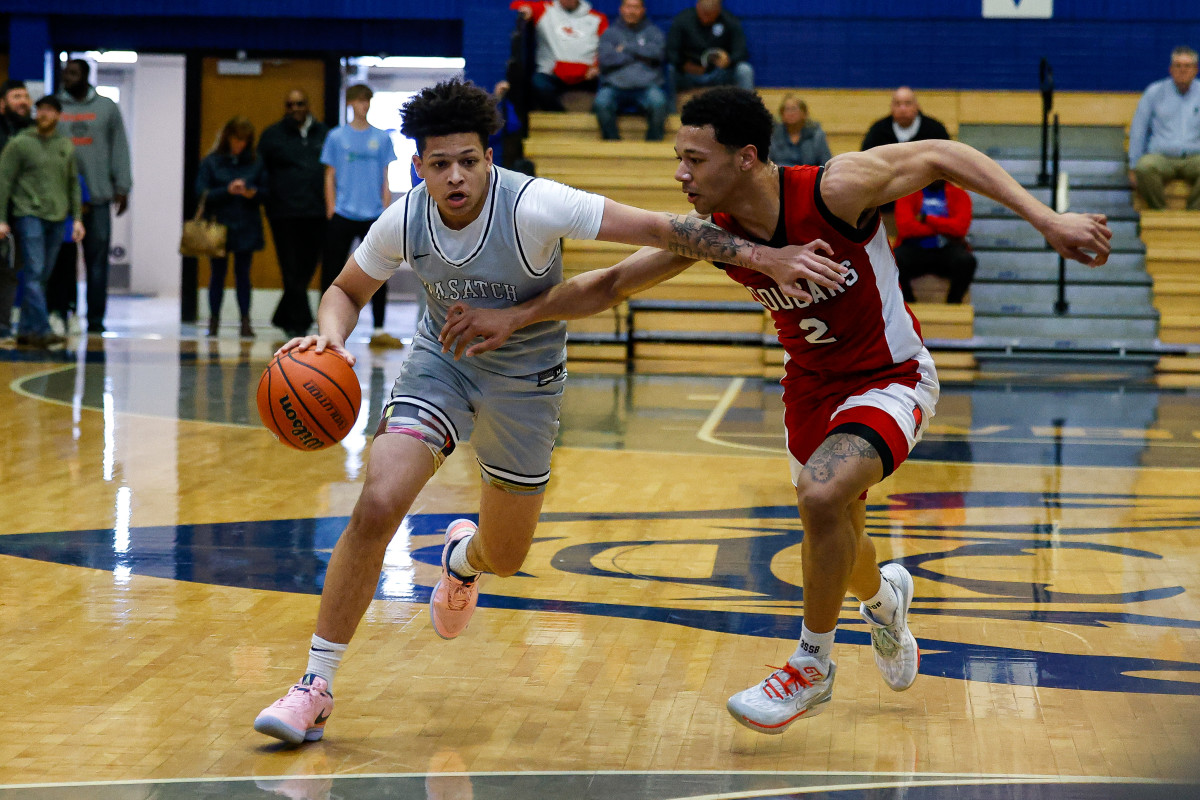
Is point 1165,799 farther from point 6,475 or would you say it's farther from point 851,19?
point 851,19

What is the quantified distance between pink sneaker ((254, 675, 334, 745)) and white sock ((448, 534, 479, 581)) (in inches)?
29.5

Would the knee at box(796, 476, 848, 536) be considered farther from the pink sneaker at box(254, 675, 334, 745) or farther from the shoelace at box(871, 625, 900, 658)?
the pink sneaker at box(254, 675, 334, 745)

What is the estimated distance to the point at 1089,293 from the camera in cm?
1254

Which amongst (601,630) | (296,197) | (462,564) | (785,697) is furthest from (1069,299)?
(785,697)

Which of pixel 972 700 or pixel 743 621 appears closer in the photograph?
pixel 972 700

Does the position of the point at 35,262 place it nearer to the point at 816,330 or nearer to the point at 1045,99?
the point at 1045,99

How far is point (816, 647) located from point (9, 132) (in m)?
10.6

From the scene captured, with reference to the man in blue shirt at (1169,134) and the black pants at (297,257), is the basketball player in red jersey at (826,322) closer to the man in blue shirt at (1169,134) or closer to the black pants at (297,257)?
the black pants at (297,257)

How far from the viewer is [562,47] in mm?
13539

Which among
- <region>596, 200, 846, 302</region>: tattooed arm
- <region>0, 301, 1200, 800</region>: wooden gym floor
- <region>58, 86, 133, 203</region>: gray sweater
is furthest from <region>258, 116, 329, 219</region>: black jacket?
<region>596, 200, 846, 302</region>: tattooed arm

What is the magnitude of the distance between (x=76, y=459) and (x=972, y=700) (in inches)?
179

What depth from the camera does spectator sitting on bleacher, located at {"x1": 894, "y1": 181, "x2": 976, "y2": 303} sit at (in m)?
11.5

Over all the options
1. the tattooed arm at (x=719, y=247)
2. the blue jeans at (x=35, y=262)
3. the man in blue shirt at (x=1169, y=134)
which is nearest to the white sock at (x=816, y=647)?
the tattooed arm at (x=719, y=247)

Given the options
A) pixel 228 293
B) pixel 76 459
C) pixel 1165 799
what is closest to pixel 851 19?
pixel 228 293
